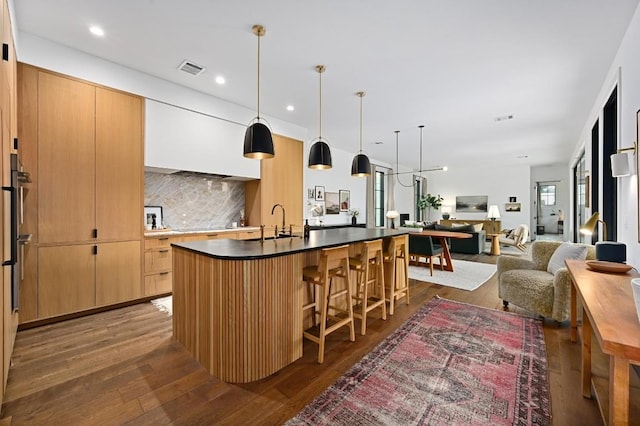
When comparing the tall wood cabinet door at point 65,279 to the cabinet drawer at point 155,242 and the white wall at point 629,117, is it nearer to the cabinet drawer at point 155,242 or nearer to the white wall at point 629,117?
the cabinet drawer at point 155,242

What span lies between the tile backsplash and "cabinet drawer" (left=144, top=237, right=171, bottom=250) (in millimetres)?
598

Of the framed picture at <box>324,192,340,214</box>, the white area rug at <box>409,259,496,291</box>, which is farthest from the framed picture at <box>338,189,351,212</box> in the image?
the white area rug at <box>409,259,496,291</box>

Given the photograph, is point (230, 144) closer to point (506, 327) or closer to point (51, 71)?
point (51, 71)

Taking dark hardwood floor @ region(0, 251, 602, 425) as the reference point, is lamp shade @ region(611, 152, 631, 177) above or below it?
above

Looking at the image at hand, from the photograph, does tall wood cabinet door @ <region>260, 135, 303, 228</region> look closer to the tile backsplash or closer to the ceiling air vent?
the tile backsplash

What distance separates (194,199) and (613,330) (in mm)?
4932

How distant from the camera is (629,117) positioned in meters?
2.67

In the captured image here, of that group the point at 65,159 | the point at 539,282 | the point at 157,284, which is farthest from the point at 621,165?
the point at 65,159

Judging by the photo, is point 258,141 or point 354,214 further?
point 354,214

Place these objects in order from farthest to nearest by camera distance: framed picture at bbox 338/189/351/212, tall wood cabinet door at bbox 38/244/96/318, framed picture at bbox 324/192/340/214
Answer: framed picture at bbox 338/189/351/212 < framed picture at bbox 324/192/340/214 < tall wood cabinet door at bbox 38/244/96/318

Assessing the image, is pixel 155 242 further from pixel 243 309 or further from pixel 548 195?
pixel 548 195

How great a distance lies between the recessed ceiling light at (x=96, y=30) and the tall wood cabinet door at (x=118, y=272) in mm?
2289

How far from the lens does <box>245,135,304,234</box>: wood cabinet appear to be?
5.23 meters

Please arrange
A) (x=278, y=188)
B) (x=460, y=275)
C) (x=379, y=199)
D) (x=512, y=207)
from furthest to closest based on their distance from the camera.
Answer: (x=512, y=207) → (x=379, y=199) → (x=278, y=188) → (x=460, y=275)
